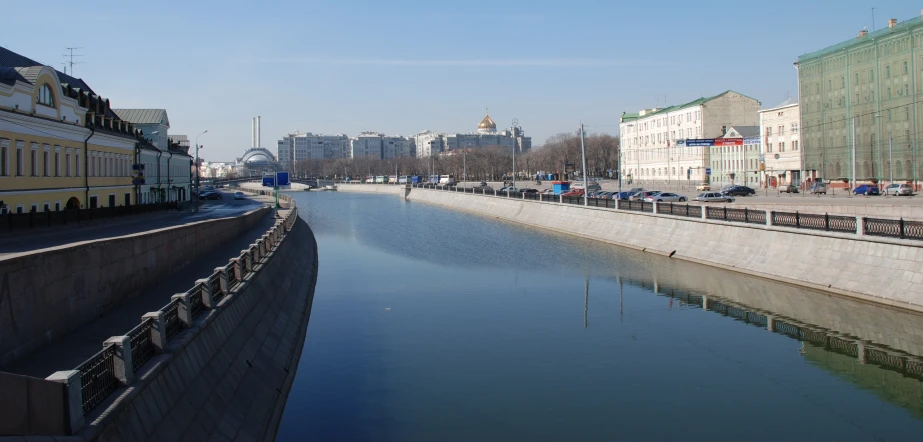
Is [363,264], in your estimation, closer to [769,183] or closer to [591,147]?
[769,183]

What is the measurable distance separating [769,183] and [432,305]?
63745 mm

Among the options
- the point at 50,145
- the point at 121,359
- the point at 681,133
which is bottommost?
the point at 121,359

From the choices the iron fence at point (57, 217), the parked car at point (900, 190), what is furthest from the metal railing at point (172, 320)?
the parked car at point (900, 190)

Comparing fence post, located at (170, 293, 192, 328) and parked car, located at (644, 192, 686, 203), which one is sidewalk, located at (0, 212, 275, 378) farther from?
parked car, located at (644, 192, 686, 203)

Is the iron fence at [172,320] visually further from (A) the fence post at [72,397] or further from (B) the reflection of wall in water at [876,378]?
(B) the reflection of wall in water at [876,378]

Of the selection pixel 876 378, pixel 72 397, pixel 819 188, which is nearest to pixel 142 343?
pixel 72 397

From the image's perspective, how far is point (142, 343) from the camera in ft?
34.0

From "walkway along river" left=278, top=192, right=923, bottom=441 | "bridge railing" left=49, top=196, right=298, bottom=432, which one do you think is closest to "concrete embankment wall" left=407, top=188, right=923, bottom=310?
"walkway along river" left=278, top=192, right=923, bottom=441

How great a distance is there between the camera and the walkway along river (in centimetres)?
1502

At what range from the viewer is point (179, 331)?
1244cm

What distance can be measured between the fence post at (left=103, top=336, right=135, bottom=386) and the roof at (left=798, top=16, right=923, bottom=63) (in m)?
66.7

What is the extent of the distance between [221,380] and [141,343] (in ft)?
9.50

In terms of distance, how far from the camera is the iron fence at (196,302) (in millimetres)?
13571

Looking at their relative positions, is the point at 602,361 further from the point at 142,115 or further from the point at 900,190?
the point at 142,115
